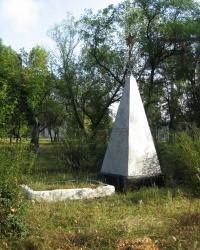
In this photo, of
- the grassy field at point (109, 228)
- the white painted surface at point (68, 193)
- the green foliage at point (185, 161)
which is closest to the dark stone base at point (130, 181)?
the white painted surface at point (68, 193)

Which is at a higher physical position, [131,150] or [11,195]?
[131,150]

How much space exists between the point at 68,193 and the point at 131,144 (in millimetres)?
2094

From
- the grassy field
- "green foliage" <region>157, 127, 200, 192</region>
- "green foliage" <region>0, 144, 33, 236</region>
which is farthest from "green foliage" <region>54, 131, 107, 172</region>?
"green foliage" <region>0, 144, 33, 236</region>

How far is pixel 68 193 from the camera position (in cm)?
691

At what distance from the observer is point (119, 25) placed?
714 inches

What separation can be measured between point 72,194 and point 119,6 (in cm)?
1349

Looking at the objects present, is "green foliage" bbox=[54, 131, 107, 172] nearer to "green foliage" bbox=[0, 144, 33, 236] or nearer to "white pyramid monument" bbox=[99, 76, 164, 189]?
"white pyramid monument" bbox=[99, 76, 164, 189]

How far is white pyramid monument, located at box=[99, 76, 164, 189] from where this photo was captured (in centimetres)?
803

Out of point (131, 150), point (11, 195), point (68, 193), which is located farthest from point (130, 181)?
point (11, 195)

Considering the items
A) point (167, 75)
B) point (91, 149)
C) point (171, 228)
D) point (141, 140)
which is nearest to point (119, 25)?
point (167, 75)

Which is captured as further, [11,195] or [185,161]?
[185,161]

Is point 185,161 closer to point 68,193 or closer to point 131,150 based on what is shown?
point 131,150

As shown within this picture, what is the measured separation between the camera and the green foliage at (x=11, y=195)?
4273 millimetres

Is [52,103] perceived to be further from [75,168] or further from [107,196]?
[107,196]
